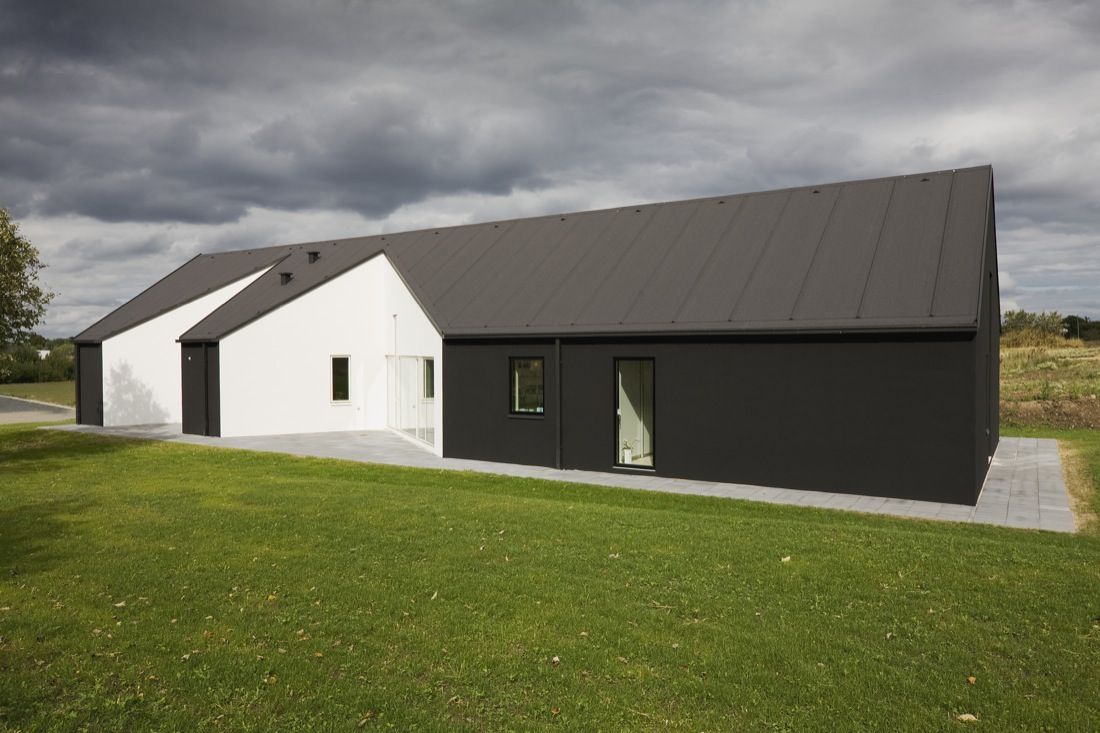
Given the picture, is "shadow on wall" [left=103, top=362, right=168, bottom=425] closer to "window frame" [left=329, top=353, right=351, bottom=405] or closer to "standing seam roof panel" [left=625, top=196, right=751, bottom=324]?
"window frame" [left=329, top=353, right=351, bottom=405]

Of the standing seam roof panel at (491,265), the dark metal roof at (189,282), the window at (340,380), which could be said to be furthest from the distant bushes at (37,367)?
the standing seam roof panel at (491,265)

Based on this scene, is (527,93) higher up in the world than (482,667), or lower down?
higher up

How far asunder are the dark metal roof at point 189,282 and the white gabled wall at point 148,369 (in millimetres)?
694

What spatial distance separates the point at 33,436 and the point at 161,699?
Result: 1884cm

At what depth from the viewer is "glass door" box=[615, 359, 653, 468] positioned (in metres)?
13.4

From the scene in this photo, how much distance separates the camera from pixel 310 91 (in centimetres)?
1459

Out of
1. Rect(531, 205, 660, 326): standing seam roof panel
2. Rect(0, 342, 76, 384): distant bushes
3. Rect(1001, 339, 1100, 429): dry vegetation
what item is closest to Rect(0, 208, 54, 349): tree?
Rect(531, 205, 660, 326): standing seam roof panel

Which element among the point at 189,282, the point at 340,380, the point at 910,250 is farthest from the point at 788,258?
the point at 189,282

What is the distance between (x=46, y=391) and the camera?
37.0 metres

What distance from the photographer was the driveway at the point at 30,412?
80.5 ft

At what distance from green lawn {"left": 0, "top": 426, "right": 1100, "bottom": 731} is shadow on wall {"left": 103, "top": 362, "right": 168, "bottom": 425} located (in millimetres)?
13568

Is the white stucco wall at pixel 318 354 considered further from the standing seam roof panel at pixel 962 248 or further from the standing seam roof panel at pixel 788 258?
the standing seam roof panel at pixel 962 248

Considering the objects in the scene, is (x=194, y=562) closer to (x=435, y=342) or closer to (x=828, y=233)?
(x=435, y=342)

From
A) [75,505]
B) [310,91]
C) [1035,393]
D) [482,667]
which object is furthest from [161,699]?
[1035,393]
